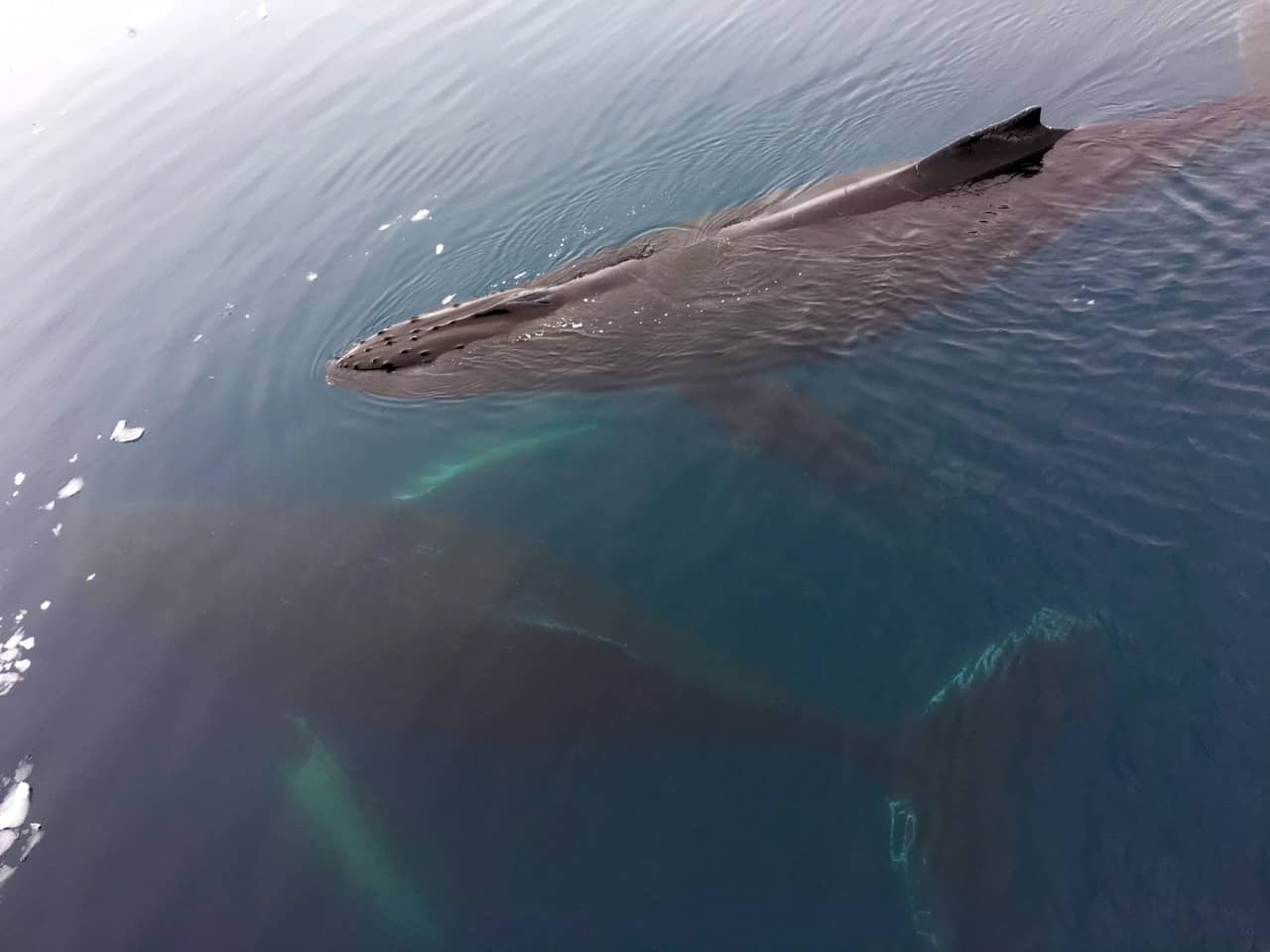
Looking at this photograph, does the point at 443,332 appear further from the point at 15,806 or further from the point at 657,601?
the point at 15,806

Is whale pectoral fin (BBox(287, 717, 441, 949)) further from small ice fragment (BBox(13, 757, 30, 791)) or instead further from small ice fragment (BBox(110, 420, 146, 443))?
small ice fragment (BBox(110, 420, 146, 443))

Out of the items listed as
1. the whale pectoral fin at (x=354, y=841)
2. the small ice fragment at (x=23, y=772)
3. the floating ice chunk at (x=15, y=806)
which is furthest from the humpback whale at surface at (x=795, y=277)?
the floating ice chunk at (x=15, y=806)

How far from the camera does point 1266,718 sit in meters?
8.20

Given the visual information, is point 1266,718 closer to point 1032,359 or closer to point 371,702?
point 1032,359

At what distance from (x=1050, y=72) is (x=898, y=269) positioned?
929cm

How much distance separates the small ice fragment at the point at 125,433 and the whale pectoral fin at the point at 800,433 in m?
11.0

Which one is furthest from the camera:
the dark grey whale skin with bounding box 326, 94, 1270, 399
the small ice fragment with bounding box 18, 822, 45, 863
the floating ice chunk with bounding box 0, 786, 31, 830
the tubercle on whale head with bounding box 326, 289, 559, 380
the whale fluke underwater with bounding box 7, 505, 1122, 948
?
the tubercle on whale head with bounding box 326, 289, 559, 380

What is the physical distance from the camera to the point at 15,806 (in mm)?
10695

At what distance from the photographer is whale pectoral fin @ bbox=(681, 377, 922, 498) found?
11.6 metres

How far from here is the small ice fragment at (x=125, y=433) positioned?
16.1m

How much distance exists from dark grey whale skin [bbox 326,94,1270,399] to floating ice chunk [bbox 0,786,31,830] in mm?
8153

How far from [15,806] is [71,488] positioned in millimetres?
6654

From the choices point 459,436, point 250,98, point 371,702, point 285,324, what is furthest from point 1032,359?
point 250,98

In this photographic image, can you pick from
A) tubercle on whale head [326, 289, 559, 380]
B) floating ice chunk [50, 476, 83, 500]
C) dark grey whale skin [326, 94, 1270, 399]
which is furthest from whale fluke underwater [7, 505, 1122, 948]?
dark grey whale skin [326, 94, 1270, 399]
